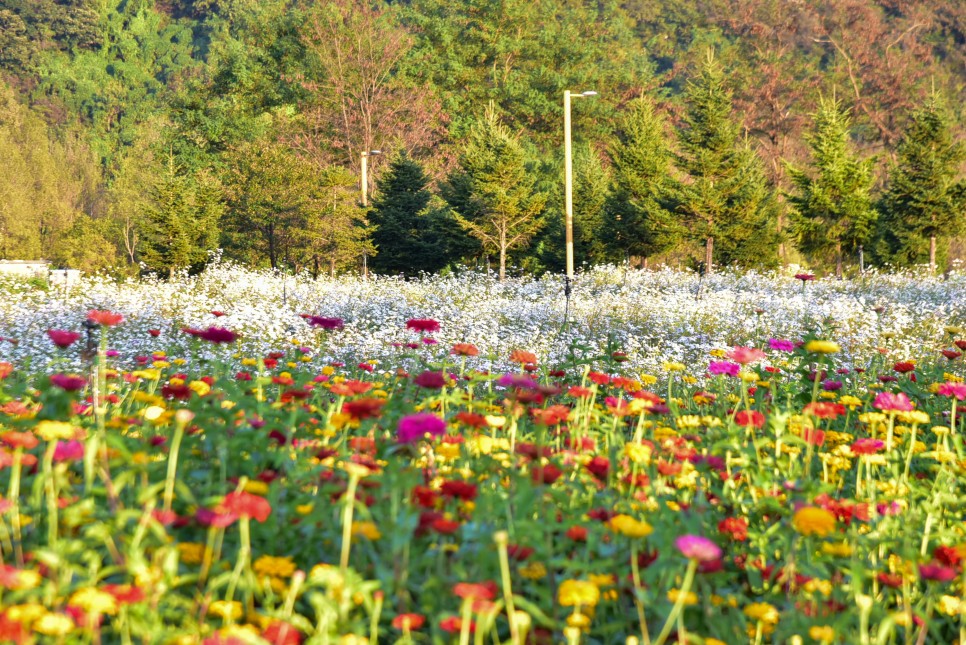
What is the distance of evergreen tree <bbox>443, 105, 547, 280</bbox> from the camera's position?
2364cm

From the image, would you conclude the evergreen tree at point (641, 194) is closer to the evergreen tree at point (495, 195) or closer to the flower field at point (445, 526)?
the evergreen tree at point (495, 195)

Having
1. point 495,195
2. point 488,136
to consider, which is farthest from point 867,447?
point 488,136

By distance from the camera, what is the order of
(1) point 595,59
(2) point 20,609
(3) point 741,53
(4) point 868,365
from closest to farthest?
(2) point 20,609 < (4) point 868,365 < (3) point 741,53 < (1) point 595,59

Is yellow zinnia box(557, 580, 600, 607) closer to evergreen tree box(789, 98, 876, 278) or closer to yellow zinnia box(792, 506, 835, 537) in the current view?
yellow zinnia box(792, 506, 835, 537)

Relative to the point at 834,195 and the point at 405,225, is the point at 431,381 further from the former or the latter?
the point at 834,195

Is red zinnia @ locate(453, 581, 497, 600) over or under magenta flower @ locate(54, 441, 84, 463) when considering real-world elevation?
under

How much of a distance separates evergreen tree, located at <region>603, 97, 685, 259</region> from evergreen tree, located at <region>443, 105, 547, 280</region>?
105 inches

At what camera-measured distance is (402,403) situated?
2861 millimetres

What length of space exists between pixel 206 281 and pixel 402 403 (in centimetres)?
1413

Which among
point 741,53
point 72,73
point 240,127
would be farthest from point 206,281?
point 72,73

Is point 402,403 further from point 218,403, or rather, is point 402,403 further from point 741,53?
point 741,53

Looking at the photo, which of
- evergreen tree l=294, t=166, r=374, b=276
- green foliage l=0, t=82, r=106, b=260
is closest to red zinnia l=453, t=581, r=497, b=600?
evergreen tree l=294, t=166, r=374, b=276

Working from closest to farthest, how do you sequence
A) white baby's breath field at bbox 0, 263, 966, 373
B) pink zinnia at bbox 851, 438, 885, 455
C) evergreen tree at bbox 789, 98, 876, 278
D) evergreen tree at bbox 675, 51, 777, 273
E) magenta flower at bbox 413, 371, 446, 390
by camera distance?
magenta flower at bbox 413, 371, 446, 390 → pink zinnia at bbox 851, 438, 885, 455 → white baby's breath field at bbox 0, 263, 966, 373 → evergreen tree at bbox 675, 51, 777, 273 → evergreen tree at bbox 789, 98, 876, 278

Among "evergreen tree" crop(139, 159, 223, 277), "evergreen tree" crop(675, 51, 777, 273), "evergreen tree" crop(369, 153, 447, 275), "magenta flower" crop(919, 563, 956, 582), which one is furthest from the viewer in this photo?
"evergreen tree" crop(369, 153, 447, 275)
